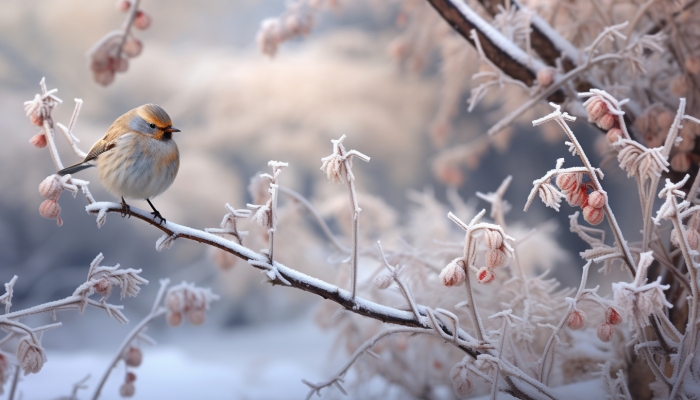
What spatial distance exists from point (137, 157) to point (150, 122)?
52 mm

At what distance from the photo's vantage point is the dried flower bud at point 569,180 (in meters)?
0.48

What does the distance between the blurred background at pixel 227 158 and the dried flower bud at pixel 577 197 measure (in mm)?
595

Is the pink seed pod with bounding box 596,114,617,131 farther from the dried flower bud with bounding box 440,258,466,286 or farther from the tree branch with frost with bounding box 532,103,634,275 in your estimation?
the dried flower bud with bounding box 440,258,466,286

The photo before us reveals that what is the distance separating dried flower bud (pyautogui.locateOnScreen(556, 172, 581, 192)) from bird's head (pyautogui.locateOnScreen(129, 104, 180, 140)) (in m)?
0.45

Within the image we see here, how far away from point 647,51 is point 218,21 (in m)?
1.11

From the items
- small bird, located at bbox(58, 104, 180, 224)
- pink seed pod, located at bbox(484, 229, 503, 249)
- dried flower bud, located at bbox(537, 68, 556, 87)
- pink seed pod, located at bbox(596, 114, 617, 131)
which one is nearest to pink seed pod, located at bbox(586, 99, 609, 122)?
pink seed pod, located at bbox(596, 114, 617, 131)

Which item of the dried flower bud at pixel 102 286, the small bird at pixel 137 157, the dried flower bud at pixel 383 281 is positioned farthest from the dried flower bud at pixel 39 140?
the dried flower bud at pixel 383 281

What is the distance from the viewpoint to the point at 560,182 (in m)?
0.49

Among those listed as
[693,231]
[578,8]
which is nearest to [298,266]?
[578,8]

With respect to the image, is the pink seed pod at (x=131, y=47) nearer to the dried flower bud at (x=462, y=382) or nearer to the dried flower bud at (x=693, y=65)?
the dried flower bud at (x=462, y=382)

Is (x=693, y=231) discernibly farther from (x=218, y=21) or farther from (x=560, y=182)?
(x=218, y=21)

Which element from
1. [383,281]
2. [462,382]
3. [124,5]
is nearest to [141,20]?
[124,5]

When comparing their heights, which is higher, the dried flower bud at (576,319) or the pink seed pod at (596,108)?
the pink seed pod at (596,108)

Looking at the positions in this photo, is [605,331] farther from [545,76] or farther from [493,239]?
[545,76]
